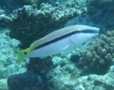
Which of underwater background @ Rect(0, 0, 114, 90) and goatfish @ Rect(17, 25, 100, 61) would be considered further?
underwater background @ Rect(0, 0, 114, 90)

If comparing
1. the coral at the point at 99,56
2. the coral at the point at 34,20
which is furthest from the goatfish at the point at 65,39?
the coral at the point at 99,56

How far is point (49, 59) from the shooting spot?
4809 millimetres

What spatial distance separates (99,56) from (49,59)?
4.25ft

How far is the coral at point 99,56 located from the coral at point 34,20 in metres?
1.09

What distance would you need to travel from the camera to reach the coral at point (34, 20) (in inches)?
158

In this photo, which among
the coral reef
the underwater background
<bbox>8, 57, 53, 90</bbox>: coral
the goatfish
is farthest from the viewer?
the coral reef

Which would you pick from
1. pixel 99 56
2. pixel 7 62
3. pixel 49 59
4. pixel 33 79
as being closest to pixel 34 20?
pixel 49 59

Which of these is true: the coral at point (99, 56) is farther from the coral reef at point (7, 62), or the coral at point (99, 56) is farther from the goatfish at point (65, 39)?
the goatfish at point (65, 39)

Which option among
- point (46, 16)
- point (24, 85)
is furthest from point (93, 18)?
point (24, 85)

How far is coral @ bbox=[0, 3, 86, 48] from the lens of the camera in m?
4.00

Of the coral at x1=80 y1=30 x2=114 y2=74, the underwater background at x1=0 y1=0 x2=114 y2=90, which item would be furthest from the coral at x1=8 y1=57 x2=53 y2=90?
the coral at x1=80 y1=30 x2=114 y2=74

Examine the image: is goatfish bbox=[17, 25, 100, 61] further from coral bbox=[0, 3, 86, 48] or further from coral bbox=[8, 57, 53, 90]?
coral bbox=[8, 57, 53, 90]

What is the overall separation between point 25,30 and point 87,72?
1902 millimetres

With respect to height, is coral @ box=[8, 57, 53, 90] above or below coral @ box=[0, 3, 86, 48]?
below
